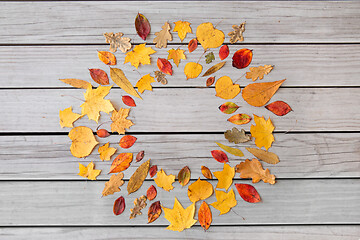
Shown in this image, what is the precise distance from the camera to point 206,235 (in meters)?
0.78

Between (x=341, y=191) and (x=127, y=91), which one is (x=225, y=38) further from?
(x=341, y=191)

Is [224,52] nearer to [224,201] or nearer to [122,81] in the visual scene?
[122,81]

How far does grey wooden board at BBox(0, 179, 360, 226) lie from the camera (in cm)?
78

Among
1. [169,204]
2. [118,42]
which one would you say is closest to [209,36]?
[118,42]

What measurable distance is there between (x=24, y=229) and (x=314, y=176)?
845 millimetres

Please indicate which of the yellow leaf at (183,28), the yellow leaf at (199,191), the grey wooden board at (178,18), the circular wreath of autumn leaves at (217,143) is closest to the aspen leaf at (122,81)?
the circular wreath of autumn leaves at (217,143)

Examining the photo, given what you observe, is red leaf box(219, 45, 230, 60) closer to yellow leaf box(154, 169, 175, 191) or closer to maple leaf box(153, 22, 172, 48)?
maple leaf box(153, 22, 172, 48)

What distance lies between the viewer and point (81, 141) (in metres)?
0.79

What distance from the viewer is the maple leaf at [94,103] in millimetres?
792

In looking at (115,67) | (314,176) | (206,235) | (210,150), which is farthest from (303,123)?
(115,67)

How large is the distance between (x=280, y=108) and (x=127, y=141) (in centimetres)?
45

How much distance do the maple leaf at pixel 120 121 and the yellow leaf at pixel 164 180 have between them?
0.16m

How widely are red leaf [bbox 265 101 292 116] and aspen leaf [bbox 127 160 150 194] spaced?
0.39 metres

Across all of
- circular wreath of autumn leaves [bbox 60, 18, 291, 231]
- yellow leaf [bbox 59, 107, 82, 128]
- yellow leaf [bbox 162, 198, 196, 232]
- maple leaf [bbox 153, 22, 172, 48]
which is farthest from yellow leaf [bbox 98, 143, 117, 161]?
maple leaf [bbox 153, 22, 172, 48]
